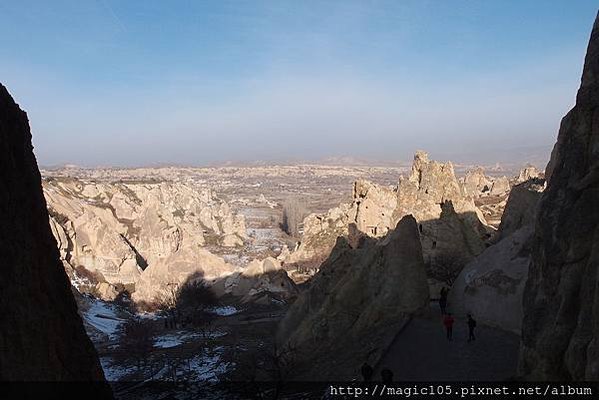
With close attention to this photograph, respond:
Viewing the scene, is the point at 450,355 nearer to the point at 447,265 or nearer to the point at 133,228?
the point at 447,265

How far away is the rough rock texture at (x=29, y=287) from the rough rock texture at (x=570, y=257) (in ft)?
26.9

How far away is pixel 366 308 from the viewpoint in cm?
1666

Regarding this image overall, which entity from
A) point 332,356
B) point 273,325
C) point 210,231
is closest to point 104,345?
point 273,325

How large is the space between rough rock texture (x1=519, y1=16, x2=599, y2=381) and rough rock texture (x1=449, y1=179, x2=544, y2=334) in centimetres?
459

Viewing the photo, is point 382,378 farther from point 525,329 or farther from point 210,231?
point 210,231

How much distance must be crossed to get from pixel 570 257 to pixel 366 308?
29.6 feet

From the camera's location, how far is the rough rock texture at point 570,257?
305 inches

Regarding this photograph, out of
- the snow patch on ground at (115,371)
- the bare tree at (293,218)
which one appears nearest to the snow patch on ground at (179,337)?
the snow patch on ground at (115,371)

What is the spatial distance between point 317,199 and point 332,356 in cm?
15833

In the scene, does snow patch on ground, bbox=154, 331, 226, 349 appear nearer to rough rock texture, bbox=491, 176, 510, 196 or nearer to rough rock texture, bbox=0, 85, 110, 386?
rough rock texture, bbox=0, 85, 110, 386

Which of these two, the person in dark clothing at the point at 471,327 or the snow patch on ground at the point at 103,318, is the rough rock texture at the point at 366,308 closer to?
the person in dark clothing at the point at 471,327

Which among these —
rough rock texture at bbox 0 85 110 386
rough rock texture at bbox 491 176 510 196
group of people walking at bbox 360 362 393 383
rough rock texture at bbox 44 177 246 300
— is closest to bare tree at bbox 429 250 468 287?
group of people walking at bbox 360 362 393 383

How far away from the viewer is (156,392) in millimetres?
18297

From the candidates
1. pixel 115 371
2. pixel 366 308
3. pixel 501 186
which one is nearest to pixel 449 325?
pixel 366 308
